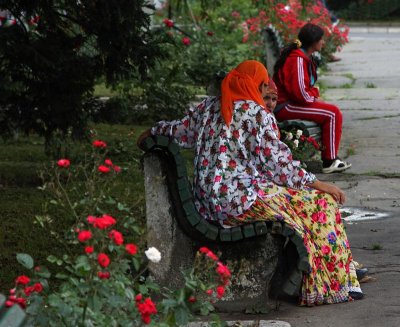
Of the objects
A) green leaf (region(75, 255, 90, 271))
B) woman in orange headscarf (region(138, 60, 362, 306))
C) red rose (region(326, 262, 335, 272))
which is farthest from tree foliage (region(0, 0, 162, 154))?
green leaf (region(75, 255, 90, 271))

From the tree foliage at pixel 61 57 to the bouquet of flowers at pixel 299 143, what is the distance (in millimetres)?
1194

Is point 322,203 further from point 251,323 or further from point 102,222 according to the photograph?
point 102,222

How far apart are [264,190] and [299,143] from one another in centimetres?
338

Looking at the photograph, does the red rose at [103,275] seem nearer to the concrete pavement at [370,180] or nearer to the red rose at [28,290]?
the red rose at [28,290]

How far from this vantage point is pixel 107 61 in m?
8.01

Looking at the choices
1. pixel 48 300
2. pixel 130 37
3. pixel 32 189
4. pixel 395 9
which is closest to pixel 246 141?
pixel 48 300

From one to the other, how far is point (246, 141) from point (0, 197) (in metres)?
2.86

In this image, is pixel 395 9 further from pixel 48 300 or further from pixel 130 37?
pixel 48 300

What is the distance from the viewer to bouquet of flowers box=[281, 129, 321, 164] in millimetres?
8500

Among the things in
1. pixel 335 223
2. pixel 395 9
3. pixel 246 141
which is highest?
pixel 246 141

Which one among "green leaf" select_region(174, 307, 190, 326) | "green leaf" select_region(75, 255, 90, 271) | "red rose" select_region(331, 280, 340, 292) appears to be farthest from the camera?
"red rose" select_region(331, 280, 340, 292)

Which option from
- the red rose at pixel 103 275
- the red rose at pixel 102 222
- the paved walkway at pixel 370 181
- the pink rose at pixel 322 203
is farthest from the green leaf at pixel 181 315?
the pink rose at pixel 322 203

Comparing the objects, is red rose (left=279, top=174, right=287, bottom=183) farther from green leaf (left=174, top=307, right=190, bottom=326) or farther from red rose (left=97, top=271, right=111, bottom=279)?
red rose (left=97, top=271, right=111, bottom=279)

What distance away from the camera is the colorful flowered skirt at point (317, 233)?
5.59 m
